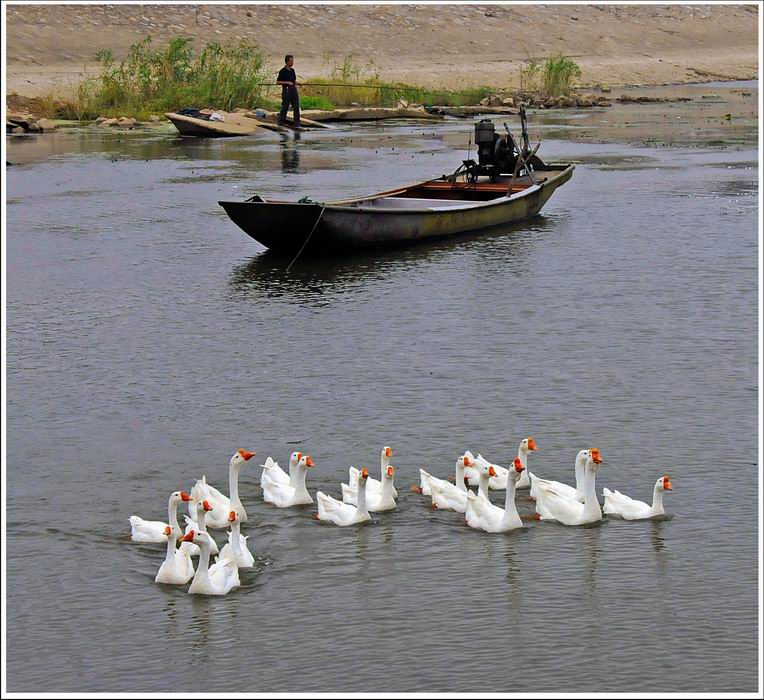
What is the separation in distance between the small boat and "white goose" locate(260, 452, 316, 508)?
9.33 meters

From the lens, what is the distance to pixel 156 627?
376 inches

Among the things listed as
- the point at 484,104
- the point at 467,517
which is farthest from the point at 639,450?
the point at 484,104

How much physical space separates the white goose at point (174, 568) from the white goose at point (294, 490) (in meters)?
1.38

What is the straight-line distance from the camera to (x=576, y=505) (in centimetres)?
1114

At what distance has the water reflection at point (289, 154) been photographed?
104 ft

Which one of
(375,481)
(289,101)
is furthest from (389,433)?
(289,101)

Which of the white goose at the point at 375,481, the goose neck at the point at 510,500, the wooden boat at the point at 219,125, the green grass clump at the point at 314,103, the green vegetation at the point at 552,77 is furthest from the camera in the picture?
the green vegetation at the point at 552,77

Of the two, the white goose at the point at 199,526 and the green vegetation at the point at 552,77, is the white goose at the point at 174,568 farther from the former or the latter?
the green vegetation at the point at 552,77

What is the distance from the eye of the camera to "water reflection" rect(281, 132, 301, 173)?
31.8 meters

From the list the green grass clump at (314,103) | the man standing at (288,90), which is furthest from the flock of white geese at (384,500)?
the green grass clump at (314,103)

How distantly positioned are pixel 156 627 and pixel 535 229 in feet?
50.9

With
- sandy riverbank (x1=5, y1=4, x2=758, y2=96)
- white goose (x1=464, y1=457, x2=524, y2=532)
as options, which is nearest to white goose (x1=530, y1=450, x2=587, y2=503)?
white goose (x1=464, y1=457, x2=524, y2=532)

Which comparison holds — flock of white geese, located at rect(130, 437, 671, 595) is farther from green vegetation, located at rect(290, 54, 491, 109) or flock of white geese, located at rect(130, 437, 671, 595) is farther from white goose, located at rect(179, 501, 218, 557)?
green vegetation, located at rect(290, 54, 491, 109)

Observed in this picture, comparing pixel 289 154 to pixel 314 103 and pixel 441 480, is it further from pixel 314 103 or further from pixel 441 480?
pixel 441 480
